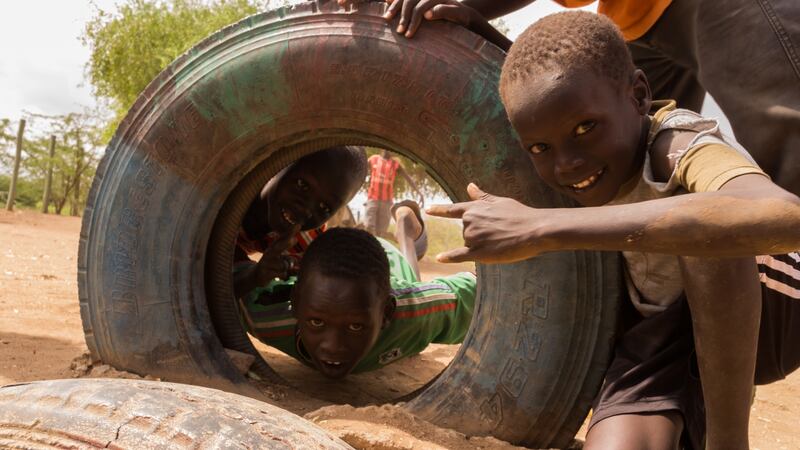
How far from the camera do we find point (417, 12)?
6.05 ft

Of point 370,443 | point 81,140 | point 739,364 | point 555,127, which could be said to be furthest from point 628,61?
point 81,140

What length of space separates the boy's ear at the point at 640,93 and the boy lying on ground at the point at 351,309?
1.21m

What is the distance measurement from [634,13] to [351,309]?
4.52ft

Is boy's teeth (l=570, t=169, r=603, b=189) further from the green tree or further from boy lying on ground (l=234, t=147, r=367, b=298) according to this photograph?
the green tree

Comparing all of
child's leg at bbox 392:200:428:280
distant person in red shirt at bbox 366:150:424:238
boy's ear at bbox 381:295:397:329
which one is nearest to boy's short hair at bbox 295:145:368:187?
boy's ear at bbox 381:295:397:329

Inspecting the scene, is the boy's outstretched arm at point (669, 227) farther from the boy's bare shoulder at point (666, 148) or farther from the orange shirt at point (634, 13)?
the orange shirt at point (634, 13)

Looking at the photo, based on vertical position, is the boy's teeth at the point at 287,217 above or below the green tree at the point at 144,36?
below

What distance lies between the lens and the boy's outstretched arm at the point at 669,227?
3.98 feet

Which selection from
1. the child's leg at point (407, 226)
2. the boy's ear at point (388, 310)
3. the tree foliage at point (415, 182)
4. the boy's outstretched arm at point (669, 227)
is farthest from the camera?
the tree foliage at point (415, 182)

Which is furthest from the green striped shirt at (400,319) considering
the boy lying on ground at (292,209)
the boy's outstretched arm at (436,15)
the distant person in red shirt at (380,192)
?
the distant person in red shirt at (380,192)

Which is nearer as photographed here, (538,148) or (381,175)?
(538,148)

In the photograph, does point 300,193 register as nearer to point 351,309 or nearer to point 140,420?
point 351,309

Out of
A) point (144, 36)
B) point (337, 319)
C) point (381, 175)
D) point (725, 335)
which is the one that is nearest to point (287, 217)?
point (337, 319)

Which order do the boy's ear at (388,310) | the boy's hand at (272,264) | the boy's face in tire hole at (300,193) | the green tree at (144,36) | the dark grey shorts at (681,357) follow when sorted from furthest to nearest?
1. the green tree at (144,36)
2. the boy's face in tire hole at (300,193)
3. the boy's hand at (272,264)
4. the boy's ear at (388,310)
5. the dark grey shorts at (681,357)
